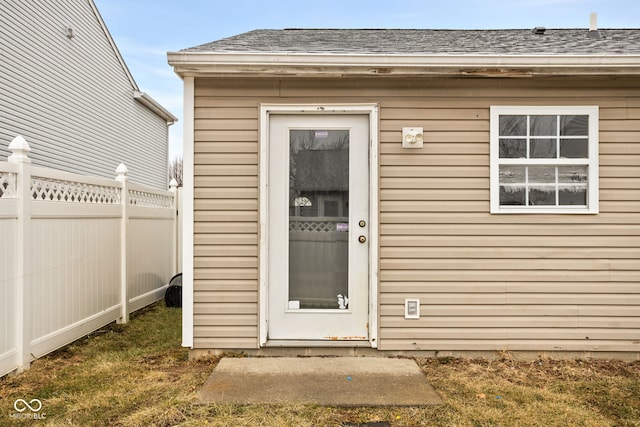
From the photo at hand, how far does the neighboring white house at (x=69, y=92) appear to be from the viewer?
729 centimetres

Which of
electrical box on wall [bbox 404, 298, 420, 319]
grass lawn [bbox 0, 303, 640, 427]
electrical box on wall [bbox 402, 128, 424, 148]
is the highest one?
electrical box on wall [bbox 402, 128, 424, 148]

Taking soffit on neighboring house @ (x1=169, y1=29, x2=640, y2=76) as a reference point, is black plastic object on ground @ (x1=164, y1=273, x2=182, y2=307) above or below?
below

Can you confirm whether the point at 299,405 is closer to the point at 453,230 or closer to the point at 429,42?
the point at 453,230

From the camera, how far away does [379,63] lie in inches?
142

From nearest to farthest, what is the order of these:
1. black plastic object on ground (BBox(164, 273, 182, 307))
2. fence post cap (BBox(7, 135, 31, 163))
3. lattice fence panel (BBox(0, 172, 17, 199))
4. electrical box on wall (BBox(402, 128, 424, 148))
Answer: lattice fence panel (BBox(0, 172, 17, 199)) < fence post cap (BBox(7, 135, 31, 163)) < electrical box on wall (BBox(402, 128, 424, 148)) < black plastic object on ground (BBox(164, 273, 182, 307))

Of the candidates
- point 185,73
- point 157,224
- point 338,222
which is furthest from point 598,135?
point 157,224

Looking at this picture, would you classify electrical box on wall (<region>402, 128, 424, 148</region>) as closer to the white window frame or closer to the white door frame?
the white door frame

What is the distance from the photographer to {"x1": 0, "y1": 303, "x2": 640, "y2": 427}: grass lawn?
2703mm

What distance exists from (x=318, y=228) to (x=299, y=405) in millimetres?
1504

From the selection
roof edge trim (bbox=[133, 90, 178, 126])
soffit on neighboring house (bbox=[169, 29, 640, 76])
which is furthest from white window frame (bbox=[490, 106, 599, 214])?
roof edge trim (bbox=[133, 90, 178, 126])

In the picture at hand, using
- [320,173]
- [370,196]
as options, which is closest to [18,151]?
[320,173]

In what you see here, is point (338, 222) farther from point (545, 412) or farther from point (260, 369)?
point (545, 412)

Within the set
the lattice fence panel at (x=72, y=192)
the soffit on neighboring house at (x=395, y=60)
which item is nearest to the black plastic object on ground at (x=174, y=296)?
the lattice fence panel at (x=72, y=192)

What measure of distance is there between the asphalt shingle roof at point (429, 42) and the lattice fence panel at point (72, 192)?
1.75 m
